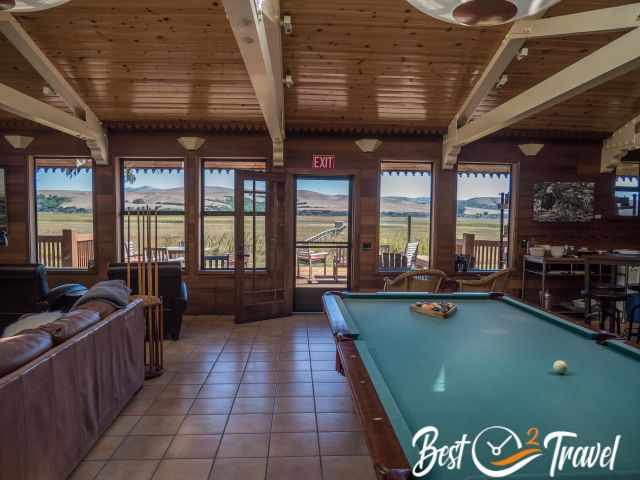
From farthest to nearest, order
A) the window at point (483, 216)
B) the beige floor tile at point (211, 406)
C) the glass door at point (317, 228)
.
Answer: the window at point (483, 216), the glass door at point (317, 228), the beige floor tile at point (211, 406)

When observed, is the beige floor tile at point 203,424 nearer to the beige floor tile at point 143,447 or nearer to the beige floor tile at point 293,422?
the beige floor tile at point 143,447

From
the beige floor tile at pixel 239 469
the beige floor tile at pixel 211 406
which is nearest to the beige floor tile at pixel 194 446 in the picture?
the beige floor tile at pixel 239 469

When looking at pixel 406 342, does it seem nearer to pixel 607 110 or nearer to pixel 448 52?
pixel 448 52

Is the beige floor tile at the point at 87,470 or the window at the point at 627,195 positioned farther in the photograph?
the window at the point at 627,195

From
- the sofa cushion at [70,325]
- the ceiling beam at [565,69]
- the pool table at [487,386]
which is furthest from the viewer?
the ceiling beam at [565,69]

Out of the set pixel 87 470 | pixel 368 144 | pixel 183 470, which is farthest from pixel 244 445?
pixel 368 144

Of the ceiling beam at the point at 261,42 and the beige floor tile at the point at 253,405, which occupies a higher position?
the ceiling beam at the point at 261,42

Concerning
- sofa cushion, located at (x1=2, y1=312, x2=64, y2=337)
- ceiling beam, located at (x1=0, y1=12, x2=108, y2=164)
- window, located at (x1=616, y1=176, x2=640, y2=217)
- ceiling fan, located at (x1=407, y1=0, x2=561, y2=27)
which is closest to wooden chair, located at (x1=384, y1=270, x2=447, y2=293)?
ceiling fan, located at (x1=407, y1=0, x2=561, y2=27)

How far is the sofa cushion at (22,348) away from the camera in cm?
167

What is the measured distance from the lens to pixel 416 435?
1146 millimetres

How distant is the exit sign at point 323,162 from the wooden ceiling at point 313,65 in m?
0.43

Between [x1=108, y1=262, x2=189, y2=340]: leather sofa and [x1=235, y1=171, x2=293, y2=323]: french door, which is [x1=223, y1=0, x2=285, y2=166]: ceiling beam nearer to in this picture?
[x1=235, y1=171, x2=293, y2=323]: french door

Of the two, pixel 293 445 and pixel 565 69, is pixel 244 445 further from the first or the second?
pixel 565 69

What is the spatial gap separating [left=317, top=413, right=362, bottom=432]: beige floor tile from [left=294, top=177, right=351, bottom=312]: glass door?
313 centimetres
